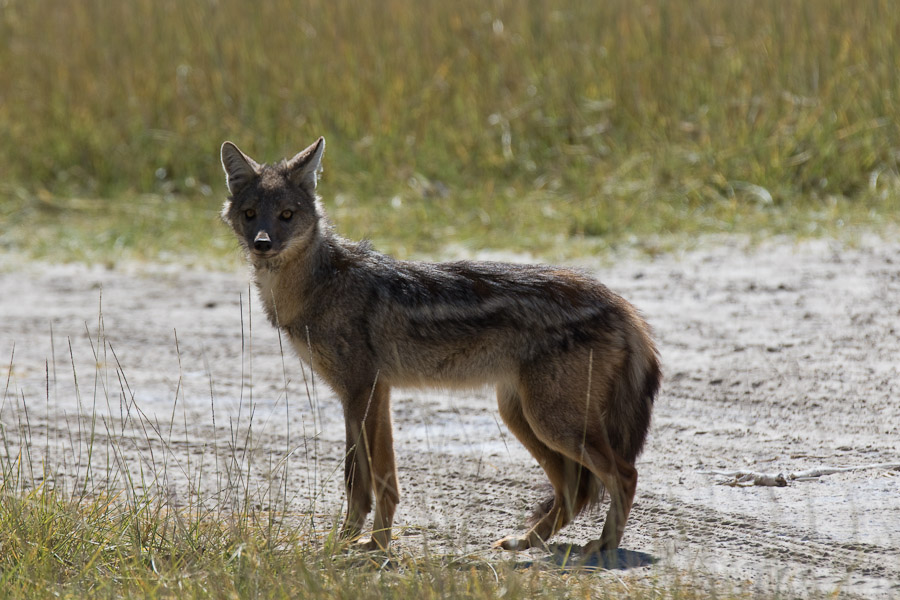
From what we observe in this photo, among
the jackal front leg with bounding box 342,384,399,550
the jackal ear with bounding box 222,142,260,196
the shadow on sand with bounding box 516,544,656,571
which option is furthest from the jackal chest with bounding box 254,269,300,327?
the shadow on sand with bounding box 516,544,656,571

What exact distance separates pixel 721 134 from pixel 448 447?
521 cm

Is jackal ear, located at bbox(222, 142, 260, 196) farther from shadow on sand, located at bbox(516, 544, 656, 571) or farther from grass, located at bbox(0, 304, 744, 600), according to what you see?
shadow on sand, located at bbox(516, 544, 656, 571)

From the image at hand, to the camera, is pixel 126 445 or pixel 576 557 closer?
pixel 576 557

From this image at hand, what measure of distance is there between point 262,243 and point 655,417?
207 centimetres

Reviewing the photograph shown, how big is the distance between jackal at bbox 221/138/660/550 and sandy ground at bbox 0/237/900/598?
189 millimetres

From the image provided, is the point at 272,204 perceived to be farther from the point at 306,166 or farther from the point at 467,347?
the point at 467,347

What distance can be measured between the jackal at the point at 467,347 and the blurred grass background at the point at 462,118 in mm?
3777

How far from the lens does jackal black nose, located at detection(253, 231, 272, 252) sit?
4.67 m

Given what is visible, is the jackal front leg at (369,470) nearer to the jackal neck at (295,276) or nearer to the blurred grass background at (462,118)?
the jackal neck at (295,276)

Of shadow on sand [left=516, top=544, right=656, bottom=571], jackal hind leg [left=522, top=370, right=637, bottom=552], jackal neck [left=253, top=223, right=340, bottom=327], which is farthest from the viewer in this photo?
jackal neck [left=253, top=223, right=340, bottom=327]

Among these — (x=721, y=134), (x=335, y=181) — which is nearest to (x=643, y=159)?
(x=721, y=134)

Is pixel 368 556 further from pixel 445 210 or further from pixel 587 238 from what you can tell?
pixel 445 210

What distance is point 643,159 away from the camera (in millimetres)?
9555

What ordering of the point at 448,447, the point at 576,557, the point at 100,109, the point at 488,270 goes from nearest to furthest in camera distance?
the point at 576,557 < the point at 488,270 < the point at 448,447 < the point at 100,109
